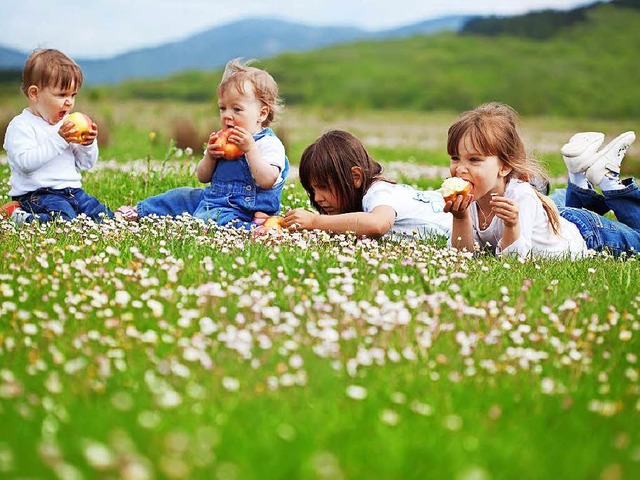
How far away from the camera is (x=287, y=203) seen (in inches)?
420

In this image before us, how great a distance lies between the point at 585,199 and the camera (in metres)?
9.58

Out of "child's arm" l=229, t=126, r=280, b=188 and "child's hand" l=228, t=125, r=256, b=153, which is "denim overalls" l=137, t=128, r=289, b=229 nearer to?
"child's arm" l=229, t=126, r=280, b=188

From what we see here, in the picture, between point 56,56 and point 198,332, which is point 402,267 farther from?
point 56,56

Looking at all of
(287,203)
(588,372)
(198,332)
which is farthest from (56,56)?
(588,372)

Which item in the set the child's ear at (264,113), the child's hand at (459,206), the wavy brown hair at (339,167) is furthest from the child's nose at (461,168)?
the child's ear at (264,113)

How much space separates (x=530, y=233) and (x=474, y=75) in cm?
7484

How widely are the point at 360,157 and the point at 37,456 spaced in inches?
227

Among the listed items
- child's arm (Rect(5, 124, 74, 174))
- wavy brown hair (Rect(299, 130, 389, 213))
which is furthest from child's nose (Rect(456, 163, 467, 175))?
child's arm (Rect(5, 124, 74, 174))

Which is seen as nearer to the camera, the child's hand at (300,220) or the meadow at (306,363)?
the meadow at (306,363)

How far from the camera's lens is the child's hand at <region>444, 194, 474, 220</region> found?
25.1ft

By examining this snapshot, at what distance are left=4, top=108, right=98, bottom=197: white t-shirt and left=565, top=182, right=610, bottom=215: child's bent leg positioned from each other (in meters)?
5.17

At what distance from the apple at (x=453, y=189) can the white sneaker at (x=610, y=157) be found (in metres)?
2.14

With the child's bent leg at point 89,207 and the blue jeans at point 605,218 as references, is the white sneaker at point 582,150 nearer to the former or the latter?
the blue jeans at point 605,218

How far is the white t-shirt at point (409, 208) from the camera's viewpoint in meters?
8.41
